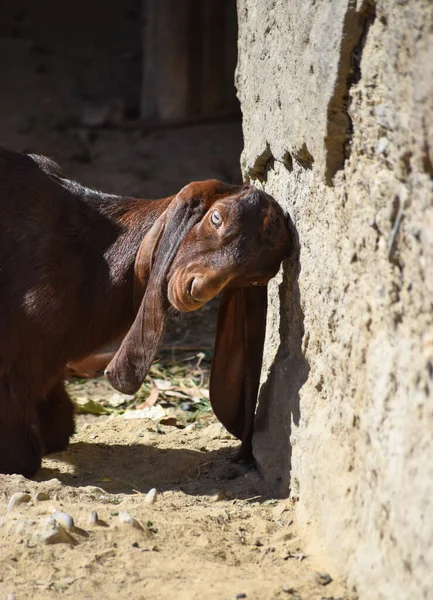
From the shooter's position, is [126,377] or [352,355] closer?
[352,355]

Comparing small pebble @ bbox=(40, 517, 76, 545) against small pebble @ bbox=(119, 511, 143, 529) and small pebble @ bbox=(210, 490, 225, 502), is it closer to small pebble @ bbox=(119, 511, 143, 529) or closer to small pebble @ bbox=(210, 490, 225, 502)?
small pebble @ bbox=(119, 511, 143, 529)

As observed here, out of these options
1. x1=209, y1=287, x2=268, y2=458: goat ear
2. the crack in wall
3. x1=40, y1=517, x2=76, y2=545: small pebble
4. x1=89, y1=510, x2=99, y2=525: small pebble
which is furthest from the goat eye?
x1=40, y1=517, x2=76, y2=545: small pebble

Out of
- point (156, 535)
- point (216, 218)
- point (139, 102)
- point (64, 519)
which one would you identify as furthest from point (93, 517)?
point (139, 102)

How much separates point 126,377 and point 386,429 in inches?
63.2

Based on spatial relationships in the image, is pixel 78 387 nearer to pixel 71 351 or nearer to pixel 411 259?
pixel 71 351

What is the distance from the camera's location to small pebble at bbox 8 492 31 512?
11.5 ft

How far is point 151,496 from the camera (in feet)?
12.4

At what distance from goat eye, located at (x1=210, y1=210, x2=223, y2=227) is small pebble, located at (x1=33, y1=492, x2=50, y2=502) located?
4.00 ft

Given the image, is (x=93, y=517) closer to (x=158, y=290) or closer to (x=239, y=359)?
(x=158, y=290)

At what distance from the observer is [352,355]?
300cm

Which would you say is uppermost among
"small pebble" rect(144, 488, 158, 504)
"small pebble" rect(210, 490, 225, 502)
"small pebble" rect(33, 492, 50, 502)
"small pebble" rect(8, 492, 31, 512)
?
"small pebble" rect(8, 492, 31, 512)

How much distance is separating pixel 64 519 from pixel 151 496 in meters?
0.54

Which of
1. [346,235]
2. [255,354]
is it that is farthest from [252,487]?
[346,235]

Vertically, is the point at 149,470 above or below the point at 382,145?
below
